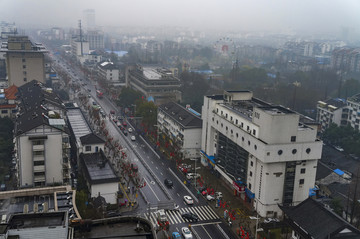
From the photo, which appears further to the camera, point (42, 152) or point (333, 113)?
point (333, 113)

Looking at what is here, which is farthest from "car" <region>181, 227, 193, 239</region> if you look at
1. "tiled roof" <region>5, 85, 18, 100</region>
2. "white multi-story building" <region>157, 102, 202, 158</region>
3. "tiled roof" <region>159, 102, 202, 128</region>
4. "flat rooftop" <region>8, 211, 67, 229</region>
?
"tiled roof" <region>5, 85, 18, 100</region>

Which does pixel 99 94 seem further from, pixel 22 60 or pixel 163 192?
pixel 163 192

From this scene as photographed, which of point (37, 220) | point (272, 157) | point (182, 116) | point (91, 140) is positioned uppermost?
point (37, 220)

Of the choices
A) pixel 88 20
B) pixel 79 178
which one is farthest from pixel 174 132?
pixel 88 20

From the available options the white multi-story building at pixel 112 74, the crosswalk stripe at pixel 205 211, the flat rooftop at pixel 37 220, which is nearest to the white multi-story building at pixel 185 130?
the crosswalk stripe at pixel 205 211

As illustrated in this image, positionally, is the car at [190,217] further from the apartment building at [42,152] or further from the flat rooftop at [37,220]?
the flat rooftop at [37,220]

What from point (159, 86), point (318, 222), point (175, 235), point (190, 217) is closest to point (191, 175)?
point (190, 217)
